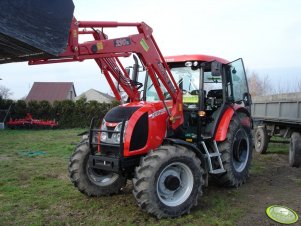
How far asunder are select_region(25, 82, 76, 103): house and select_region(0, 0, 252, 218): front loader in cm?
4708

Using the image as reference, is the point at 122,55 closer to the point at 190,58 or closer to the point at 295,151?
the point at 190,58

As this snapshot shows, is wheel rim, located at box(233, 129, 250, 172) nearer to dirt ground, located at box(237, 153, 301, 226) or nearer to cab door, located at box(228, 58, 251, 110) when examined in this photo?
dirt ground, located at box(237, 153, 301, 226)

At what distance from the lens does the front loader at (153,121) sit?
4617 mm

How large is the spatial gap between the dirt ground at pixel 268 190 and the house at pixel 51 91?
4603cm

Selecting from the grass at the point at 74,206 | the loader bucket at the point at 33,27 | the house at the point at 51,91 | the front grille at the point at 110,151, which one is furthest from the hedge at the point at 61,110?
the house at the point at 51,91

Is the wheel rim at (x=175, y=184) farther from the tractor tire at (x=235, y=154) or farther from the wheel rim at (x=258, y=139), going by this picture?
the wheel rim at (x=258, y=139)

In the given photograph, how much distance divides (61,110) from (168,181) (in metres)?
19.7

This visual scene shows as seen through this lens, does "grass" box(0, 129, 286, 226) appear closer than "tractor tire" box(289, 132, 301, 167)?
Yes

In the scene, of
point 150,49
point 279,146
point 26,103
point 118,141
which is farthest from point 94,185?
point 26,103

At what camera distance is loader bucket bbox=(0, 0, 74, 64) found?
321 cm

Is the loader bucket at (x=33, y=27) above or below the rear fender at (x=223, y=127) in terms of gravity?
above

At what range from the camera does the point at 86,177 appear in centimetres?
616

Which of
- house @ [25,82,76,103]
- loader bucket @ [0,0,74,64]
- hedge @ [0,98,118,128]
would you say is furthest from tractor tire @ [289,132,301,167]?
house @ [25,82,76,103]

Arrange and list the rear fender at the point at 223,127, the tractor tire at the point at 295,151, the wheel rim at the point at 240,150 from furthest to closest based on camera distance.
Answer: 1. the tractor tire at the point at 295,151
2. the wheel rim at the point at 240,150
3. the rear fender at the point at 223,127
